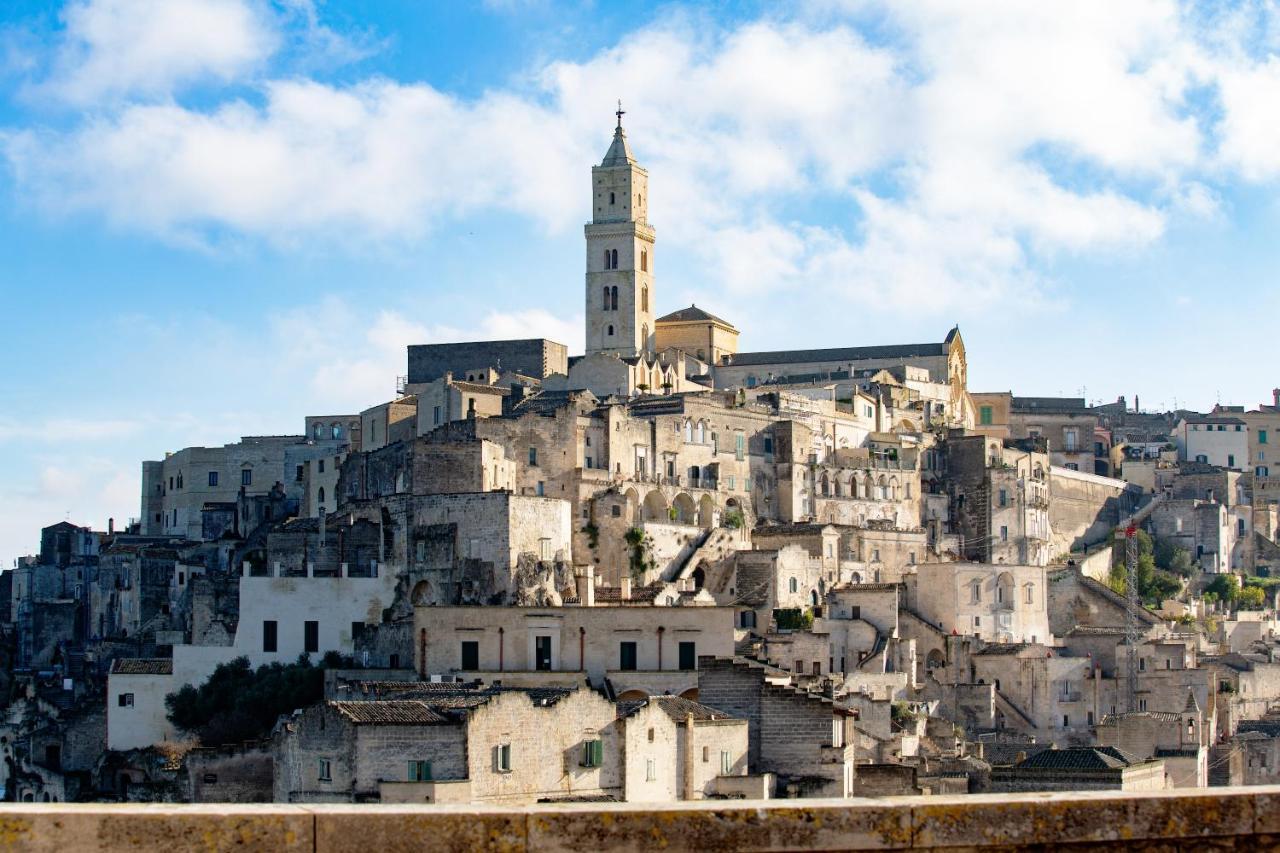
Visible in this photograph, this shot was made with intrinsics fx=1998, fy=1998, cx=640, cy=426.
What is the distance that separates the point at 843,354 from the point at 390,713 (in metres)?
56.4

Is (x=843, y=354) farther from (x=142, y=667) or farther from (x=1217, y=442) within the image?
(x=142, y=667)

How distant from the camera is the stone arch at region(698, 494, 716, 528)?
221 ft

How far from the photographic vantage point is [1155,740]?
55.0 metres

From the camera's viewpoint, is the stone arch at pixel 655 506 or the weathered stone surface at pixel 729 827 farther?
the stone arch at pixel 655 506

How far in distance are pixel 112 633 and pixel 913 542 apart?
28.0 meters

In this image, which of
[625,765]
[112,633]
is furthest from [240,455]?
[625,765]

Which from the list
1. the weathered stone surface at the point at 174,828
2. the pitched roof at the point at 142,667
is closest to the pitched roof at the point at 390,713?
the pitched roof at the point at 142,667

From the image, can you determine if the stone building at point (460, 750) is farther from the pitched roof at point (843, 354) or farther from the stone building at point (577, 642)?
the pitched roof at point (843, 354)

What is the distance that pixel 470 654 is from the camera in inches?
1881

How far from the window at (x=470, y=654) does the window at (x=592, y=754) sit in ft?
32.1

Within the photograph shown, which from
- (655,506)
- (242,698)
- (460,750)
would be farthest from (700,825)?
(655,506)

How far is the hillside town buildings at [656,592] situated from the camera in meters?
41.8

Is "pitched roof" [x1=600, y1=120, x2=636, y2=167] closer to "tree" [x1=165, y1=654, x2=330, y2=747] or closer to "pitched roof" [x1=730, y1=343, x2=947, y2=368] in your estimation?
"pitched roof" [x1=730, y1=343, x2=947, y2=368]

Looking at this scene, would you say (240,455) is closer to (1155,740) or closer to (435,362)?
(435,362)
